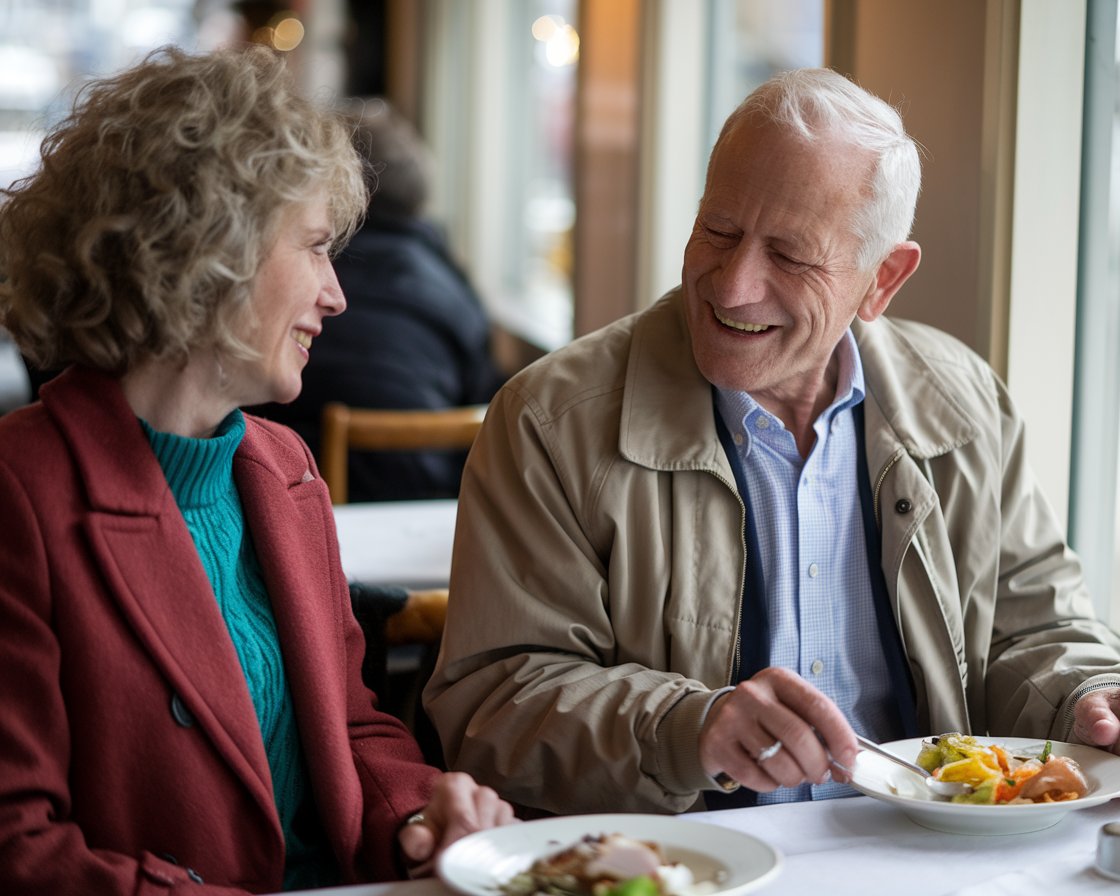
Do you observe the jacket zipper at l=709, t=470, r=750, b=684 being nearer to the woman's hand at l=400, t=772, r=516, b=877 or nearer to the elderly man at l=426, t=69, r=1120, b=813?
the elderly man at l=426, t=69, r=1120, b=813

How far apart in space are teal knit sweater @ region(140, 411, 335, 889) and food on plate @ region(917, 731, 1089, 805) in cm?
65

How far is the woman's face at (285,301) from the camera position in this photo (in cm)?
130

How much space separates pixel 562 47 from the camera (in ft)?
16.3

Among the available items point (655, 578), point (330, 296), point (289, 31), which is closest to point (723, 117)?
point (655, 578)

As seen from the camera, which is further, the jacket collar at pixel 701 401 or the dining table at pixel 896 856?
A: the jacket collar at pixel 701 401

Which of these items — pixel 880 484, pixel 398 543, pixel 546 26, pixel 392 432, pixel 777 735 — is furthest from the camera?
pixel 546 26

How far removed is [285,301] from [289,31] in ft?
24.7

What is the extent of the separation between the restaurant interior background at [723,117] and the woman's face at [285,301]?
224 mm

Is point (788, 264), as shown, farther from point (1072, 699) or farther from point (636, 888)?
point (636, 888)

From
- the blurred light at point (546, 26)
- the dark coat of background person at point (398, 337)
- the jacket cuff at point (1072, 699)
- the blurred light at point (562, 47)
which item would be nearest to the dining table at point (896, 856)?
the jacket cuff at point (1072, 699)

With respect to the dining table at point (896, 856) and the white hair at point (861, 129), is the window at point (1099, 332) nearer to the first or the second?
the white hair at point (861, 129)

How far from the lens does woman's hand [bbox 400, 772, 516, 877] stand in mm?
1263

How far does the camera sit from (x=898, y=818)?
4.37 feet

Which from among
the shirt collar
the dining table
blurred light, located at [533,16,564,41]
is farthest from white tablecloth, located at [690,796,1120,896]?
blurred light, located at [533,16,564,41]
